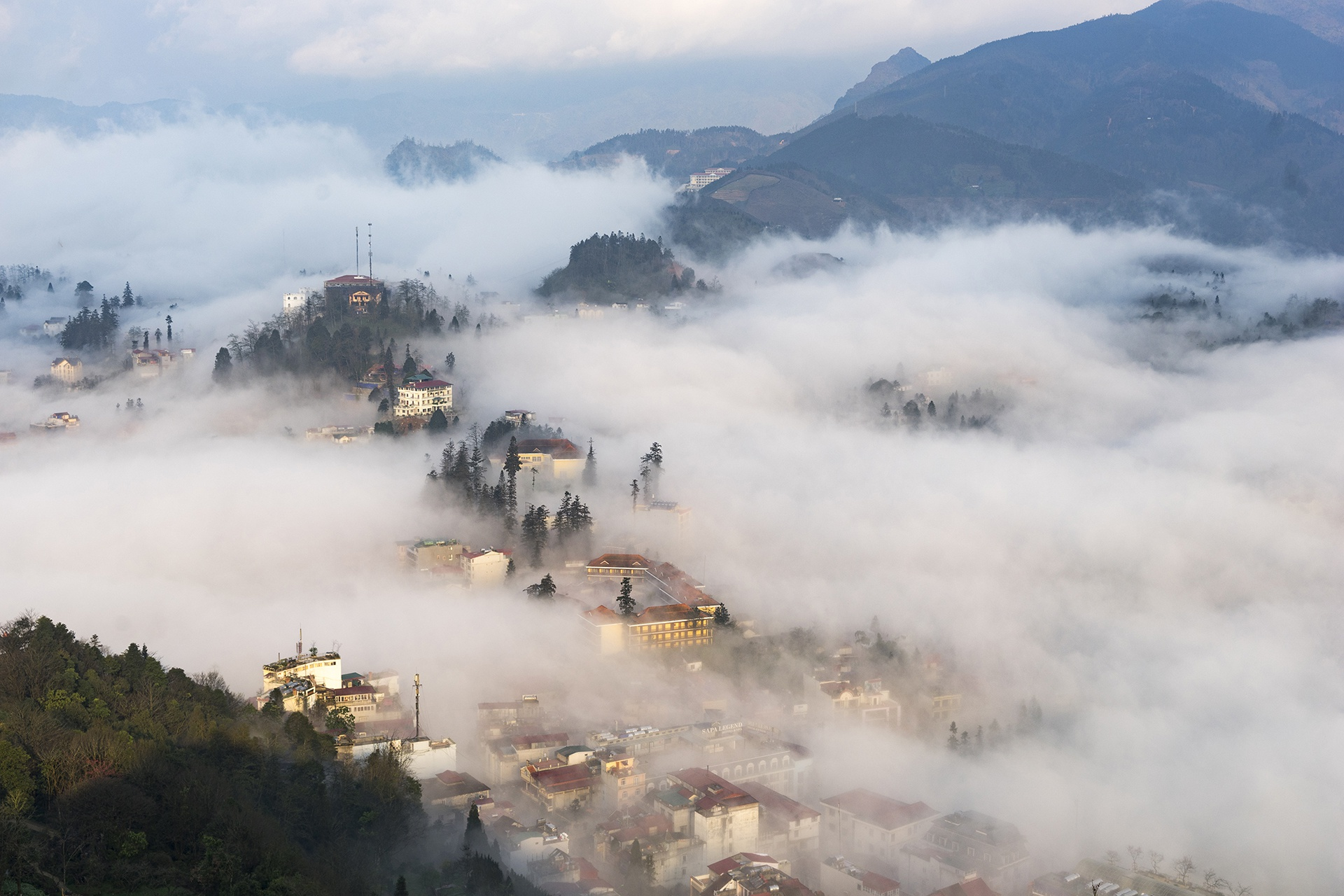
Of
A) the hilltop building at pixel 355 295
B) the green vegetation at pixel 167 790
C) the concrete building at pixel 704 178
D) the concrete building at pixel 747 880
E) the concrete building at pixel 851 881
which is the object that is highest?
the concrete building at pixel 704 178

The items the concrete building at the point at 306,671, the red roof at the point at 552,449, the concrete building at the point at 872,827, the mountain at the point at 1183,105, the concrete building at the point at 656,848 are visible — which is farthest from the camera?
the mountain at the point at 1183,105

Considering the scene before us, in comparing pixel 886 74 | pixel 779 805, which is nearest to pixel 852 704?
pixel 779 805

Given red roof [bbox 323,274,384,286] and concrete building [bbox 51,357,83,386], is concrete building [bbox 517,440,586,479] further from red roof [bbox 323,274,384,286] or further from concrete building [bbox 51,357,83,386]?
concrete building [bbox 51,357,83,386]

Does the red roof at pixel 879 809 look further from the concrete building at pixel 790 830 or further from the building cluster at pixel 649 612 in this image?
the building cluster at pixel 649 612

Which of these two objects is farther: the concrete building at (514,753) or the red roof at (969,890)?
the concrete building at (514,753)

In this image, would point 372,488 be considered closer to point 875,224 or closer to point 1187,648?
point 1187,648

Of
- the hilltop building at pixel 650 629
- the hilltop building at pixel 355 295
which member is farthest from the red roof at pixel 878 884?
the hilltop building at pixel 355 295
